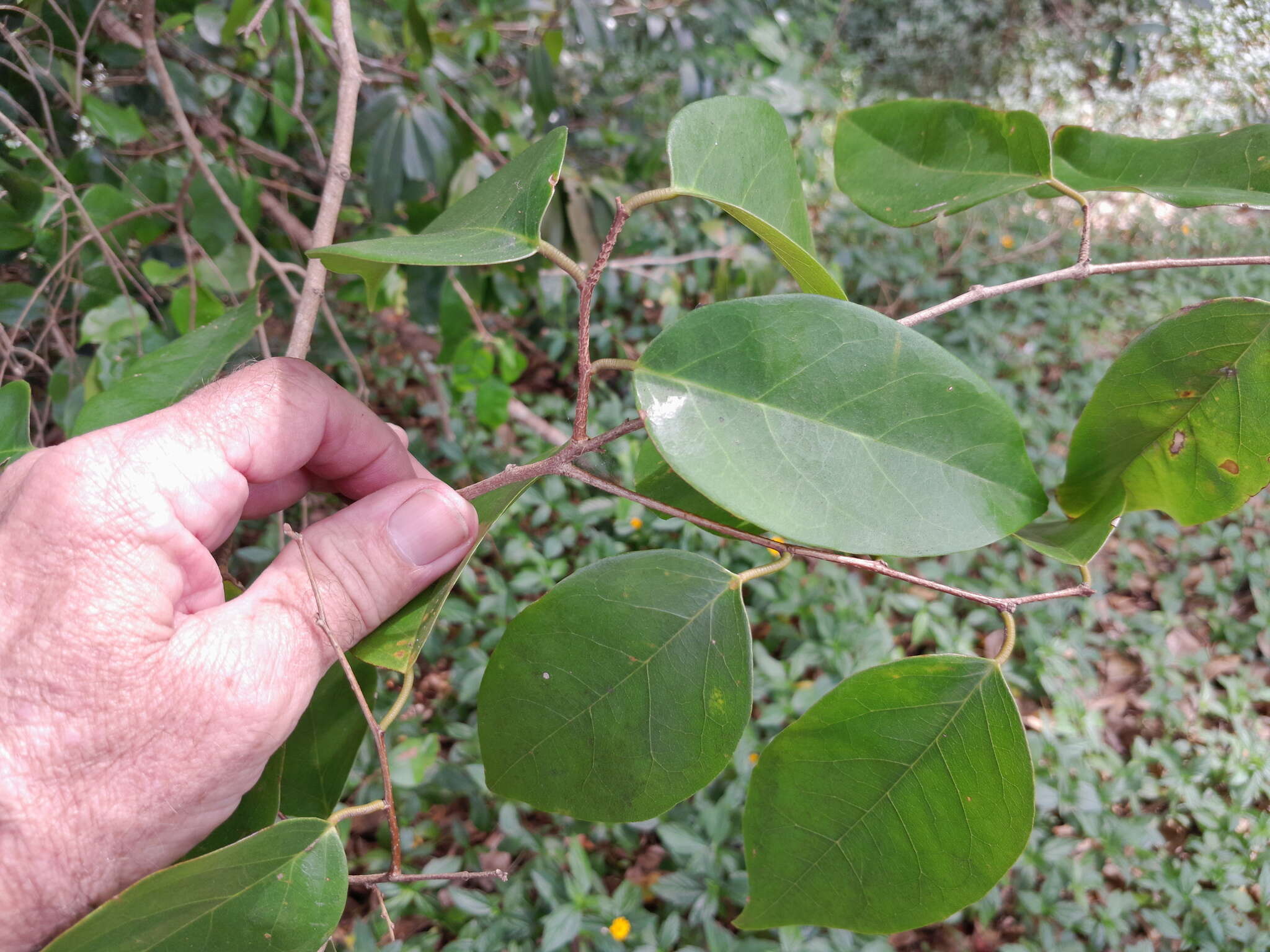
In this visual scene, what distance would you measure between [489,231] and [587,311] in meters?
0.10

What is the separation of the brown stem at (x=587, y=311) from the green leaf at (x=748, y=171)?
Answer: 79 mm

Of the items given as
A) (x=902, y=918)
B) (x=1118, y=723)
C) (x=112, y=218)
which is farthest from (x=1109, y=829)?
(x=112, y=218)

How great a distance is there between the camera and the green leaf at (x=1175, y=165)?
1.78 ft

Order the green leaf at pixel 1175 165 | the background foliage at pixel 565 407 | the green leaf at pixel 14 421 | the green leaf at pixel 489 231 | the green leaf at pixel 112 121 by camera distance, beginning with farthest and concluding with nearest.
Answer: the background foliage at pixel 565 407 < the green leaf at pixel 112 121 < the green leaf at pixel 14 421 < the green leaf at pixel 1175 165 < the green leaf at pixel 489 231

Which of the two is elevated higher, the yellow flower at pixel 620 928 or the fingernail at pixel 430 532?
the fingernail at pixel 430 532

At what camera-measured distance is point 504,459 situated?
2.34 meters

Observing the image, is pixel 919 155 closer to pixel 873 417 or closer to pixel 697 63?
pixel 873 417

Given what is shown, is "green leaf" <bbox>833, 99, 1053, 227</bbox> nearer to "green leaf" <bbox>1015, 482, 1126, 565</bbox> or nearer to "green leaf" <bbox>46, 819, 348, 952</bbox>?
"green leaf" <bbox>1015, 482, 1126, 565</bbox>

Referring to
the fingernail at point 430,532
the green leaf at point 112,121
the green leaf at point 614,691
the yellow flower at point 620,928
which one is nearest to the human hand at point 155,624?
the fingernail at point 430,532

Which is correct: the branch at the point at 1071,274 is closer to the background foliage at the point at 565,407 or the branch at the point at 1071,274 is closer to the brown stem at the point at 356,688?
the brown stem at the point at 356,688

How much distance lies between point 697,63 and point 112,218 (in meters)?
1.68

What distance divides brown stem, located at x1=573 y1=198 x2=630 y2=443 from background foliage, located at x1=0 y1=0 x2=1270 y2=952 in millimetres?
540

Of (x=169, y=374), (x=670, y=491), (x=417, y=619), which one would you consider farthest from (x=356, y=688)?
(x=169, y=374)

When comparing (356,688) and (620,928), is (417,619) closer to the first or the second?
(356,688)
